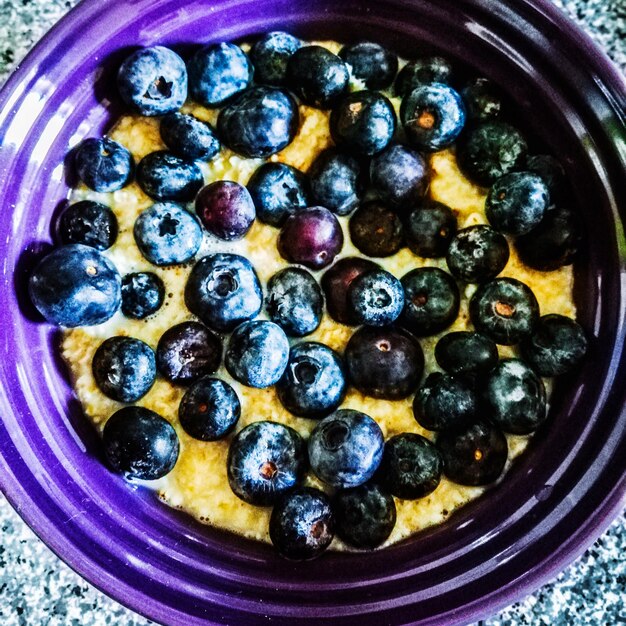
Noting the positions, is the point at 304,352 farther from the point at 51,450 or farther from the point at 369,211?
the point at 51,450

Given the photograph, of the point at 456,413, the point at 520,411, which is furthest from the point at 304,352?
the point at 520,411

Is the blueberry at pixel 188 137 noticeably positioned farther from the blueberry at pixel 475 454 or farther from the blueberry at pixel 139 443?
the blueberry at pixel 475 454

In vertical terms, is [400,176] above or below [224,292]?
above

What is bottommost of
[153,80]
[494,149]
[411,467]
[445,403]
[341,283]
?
[411,467]

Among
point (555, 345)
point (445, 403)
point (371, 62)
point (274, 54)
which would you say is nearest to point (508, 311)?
point (555, 345)

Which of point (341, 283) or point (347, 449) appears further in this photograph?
point (341, 283)

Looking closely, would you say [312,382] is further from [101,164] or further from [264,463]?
[101,164]

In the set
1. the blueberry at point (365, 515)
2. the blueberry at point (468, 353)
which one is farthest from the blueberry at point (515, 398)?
the blueberry at point (365, 515)
